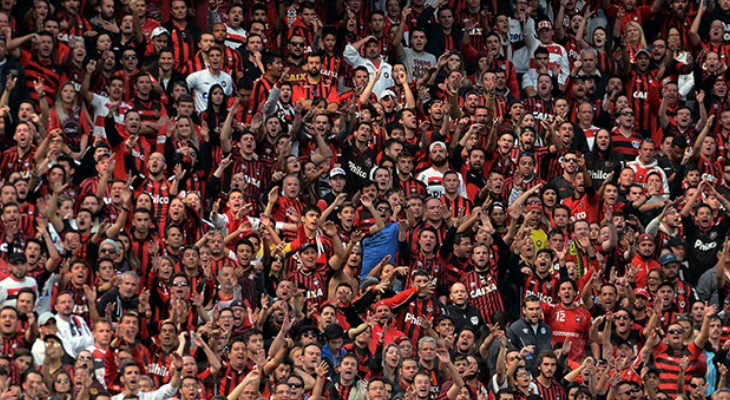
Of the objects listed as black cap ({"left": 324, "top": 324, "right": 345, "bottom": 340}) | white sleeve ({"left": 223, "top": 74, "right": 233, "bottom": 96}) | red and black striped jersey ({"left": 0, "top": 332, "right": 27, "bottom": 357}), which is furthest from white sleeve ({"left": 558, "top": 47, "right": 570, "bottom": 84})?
red and black striped jersey ({"left": 0, "top": 332, "right": 27, "bottom": 357})

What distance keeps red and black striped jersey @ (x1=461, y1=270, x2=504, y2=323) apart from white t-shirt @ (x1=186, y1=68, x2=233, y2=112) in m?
3.81

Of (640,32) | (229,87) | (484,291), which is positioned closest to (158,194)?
(229,87)

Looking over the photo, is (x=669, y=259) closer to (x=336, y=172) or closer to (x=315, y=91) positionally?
(x=336, y=172)

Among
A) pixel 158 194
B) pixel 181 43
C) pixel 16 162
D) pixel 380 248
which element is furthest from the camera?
pixel 181 43

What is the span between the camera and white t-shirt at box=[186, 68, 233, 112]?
26.1 metres

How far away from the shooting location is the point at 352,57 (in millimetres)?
27625

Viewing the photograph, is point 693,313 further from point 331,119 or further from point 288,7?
point 288,7

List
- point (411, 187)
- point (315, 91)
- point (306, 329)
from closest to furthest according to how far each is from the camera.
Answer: point (306, 329)
point (411, 187)
point (315, 91)

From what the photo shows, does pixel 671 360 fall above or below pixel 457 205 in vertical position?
below

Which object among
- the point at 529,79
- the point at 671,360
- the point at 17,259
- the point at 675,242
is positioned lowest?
the point at 671,360

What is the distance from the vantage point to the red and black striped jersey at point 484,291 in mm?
24188

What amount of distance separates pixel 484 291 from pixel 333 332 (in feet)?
6.85

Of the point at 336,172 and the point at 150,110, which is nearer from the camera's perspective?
the point at 336,172

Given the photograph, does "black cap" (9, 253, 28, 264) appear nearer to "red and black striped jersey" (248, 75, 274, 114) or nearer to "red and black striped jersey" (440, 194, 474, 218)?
"red and black striped jersey" (248, 75, 274, 114)
